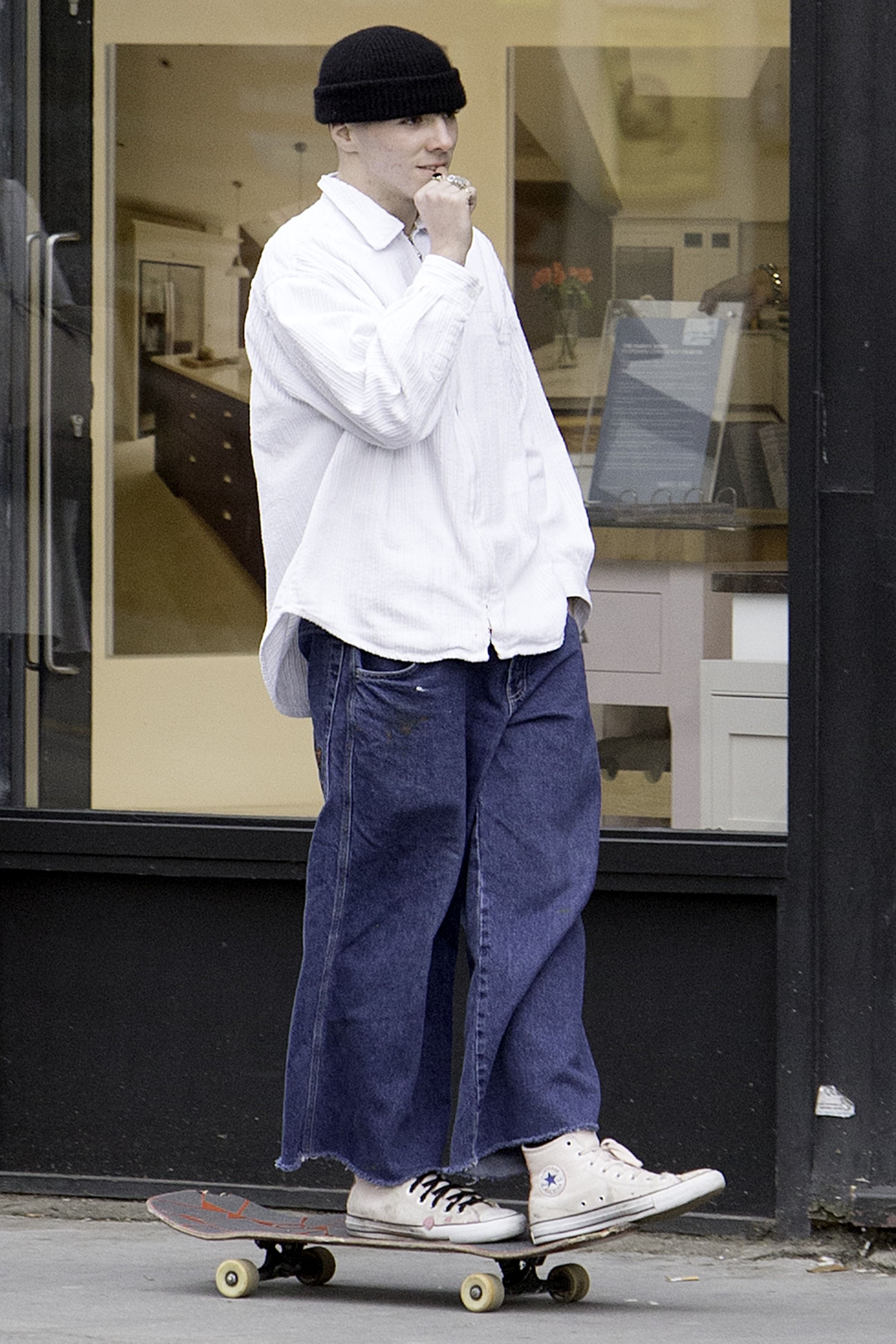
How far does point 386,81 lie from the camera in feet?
10.1

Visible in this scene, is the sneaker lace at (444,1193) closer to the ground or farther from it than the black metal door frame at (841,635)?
closer to the ground

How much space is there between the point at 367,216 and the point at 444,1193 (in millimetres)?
1487

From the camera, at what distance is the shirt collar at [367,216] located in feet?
10.2

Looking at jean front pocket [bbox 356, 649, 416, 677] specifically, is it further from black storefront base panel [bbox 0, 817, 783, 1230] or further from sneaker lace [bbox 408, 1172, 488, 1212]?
black storefront base panel [bbox 0, 817, 783, 1230]

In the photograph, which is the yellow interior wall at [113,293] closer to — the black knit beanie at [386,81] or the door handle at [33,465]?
the door handle at [33,465]

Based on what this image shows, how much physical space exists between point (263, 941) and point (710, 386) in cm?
143

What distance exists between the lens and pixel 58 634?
4.39 m

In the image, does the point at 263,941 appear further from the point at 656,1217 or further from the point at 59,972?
the point at 656,1217

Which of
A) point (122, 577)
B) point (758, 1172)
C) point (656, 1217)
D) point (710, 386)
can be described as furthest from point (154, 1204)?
point (710, 386)

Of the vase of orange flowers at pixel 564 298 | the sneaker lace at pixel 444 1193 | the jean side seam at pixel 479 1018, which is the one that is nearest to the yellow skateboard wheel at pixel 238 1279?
the sneaker lace at pixel 444 1193

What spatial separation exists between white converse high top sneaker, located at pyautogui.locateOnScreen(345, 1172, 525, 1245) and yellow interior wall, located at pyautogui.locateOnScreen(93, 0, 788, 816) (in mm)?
1191

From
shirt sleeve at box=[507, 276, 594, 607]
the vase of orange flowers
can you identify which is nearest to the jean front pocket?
shirt sleeve at box=[507, 276, 594, 607]

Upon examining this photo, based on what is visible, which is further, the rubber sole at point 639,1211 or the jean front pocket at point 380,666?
the jean front pocket at point 380,666

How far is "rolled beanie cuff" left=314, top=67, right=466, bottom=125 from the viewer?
10.1ft
